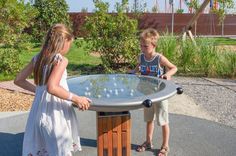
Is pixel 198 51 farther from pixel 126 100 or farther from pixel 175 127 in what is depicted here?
pixel 126 100

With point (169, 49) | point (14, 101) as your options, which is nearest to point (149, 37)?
point (14, 101)

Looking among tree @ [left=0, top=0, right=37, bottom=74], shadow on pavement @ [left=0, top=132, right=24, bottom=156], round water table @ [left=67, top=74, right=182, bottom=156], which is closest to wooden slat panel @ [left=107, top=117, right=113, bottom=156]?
round water table @ [left=67, top=74, right=182, bottom=156]

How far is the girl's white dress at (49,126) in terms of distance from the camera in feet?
8.79

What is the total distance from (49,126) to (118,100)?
554mm

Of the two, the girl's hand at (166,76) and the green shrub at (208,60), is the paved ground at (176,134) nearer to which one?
the girl's hand at (166,76)

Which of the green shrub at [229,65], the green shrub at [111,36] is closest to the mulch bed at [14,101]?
the green shrub at [111,36]

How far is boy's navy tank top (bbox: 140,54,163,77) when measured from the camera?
12.0 feet

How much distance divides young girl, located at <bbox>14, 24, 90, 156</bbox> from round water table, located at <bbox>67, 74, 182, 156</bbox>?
0.23m

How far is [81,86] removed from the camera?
356 cm

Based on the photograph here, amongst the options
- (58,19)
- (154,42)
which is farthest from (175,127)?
(58,19)

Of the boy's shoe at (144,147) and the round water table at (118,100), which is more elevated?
the round water table at (118,100)

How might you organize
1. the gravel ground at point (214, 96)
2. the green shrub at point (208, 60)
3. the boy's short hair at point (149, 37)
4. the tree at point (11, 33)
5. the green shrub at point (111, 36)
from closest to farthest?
the boy's short hair at point (149, 37), the gravel ground at point (214, 96), the tree at point (11, 33), the green shrub at point (208, 60), the green shrub at point (111, 36)

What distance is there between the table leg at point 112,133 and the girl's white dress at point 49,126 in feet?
1.04

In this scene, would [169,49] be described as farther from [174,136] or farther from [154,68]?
[154,68]
